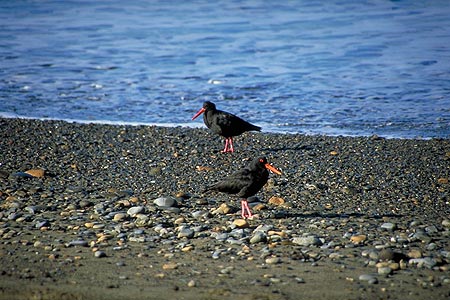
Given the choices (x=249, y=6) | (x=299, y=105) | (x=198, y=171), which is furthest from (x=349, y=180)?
(x=249, y=6)

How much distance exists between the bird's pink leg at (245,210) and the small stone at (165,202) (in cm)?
84

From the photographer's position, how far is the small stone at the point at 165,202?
8.25 metres

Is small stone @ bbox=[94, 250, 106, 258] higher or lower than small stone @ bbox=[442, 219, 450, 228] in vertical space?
higher

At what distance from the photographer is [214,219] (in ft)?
25.7

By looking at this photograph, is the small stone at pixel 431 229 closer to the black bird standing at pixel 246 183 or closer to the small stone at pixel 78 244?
the black bird standing at pixel 246 183

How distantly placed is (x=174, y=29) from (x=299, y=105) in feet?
41.1

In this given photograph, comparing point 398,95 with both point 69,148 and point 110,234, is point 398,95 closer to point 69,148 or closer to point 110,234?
point 69,148

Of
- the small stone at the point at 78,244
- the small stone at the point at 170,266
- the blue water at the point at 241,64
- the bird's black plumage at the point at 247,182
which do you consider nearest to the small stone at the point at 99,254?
the small stone at the point at 78,244

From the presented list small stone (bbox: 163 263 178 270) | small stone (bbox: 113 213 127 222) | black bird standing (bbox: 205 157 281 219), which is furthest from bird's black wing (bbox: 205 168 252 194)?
small stone (bbox: 163 263 178 270)

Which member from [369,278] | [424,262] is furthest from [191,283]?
[424,262]

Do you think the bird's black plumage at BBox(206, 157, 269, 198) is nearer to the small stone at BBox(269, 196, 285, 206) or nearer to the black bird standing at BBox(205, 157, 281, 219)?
the black bird standing at BBox(205, 157, 281, 219)

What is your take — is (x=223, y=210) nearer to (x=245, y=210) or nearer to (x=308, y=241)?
(x=245, y=210)

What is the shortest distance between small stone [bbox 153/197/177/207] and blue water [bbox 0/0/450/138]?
5.45 metres

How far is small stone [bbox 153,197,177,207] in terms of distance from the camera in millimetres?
8250
